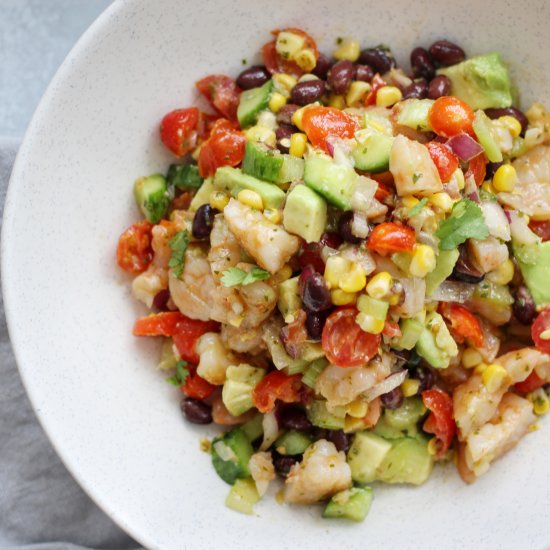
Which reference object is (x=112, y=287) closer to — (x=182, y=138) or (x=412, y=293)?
(x=182, y=138)

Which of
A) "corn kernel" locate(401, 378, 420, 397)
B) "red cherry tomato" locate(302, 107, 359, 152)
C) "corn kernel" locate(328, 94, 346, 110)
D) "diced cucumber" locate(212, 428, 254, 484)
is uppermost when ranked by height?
"red cherry tomato" locate(302, 107, 359, 152)

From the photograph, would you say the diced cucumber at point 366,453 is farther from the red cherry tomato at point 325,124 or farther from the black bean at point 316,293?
the red cherry tomato at point 325,124

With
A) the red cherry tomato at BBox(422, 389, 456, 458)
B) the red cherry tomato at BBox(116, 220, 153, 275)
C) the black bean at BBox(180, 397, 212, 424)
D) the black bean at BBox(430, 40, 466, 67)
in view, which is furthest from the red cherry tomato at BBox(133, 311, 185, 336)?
the black bean at BBox(430, 40, 466, 67)

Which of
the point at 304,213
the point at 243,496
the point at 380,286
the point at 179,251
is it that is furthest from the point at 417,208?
the point at 243,496

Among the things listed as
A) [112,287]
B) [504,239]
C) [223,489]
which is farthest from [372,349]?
[112,287]

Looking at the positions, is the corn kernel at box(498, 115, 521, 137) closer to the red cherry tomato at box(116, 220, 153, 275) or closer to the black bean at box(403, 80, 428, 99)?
the black bean at box(403, 80, 428, 99)

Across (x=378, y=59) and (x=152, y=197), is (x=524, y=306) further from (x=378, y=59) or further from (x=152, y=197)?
(x=152, y=197)
